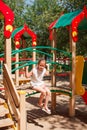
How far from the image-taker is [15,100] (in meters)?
4.89

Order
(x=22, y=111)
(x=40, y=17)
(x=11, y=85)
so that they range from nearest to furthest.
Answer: (x=22, y=111) < (x=11, y=85) < (x=40, y=17)

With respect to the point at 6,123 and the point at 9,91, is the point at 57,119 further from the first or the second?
the point at 9,91

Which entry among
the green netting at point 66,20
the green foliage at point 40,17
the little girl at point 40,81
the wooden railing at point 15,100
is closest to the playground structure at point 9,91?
the wooden railing at point 15,100

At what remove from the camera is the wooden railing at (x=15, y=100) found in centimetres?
469

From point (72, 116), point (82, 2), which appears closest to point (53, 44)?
point (72, 116)

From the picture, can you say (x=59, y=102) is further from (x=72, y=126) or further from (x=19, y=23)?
(x=19, y=23)

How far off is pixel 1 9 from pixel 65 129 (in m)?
2.96

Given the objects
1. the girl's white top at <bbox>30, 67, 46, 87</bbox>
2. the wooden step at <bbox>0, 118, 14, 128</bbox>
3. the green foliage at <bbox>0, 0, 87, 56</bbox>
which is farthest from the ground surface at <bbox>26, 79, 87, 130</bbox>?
the green foliage at <bbox>0, 0, 87, 56</bbox>

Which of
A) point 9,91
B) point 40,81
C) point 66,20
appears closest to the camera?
point 9,91

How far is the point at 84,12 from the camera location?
7.08 m

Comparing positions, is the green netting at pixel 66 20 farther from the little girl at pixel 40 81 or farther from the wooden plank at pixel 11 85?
the wooden plank at pixel 11 85

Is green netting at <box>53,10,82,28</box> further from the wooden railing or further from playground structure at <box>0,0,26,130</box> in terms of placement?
the wooden railing

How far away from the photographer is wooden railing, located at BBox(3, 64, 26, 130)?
469 centimetres

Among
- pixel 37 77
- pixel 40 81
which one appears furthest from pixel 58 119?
pixel 37 77
